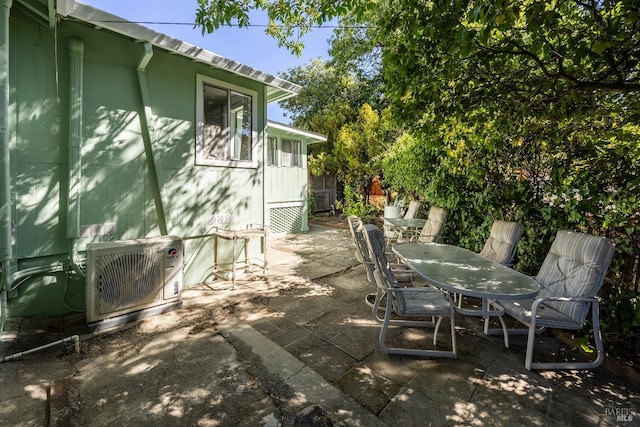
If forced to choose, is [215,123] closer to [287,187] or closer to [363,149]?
[287,187]

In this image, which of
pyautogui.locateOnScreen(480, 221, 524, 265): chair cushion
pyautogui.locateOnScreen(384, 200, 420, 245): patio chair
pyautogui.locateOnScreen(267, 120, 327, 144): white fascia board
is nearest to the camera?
pyautogui.locateOnScreen(480, 221, 524, 265): chair cushion

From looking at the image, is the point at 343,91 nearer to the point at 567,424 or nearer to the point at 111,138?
the point at 111,138

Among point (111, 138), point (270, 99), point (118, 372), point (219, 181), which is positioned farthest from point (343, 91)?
point (118, 372)

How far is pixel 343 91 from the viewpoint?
1384 cm

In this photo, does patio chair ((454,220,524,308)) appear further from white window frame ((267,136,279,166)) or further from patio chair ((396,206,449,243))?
white window frame ((267,136,279,166))

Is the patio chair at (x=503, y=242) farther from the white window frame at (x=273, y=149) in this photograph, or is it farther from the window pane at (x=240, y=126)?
the white window frame at (x=273, y=149)

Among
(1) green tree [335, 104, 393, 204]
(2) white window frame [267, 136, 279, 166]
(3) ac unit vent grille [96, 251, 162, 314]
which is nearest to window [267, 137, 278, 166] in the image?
(2) white window frame [267, 136, 279, 166]

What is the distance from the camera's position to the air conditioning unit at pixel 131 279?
3.04m

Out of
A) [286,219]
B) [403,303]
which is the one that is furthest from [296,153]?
[403,303]

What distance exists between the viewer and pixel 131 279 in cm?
326

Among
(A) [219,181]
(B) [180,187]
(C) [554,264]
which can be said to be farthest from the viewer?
(A) [219,181]

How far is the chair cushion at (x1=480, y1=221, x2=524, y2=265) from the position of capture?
11.7 ft

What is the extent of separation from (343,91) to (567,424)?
552 inches

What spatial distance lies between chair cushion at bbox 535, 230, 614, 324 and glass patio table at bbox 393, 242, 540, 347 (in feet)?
1.24
